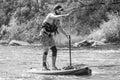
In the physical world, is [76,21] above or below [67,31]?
above

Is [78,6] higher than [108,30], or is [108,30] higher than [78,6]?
[78,6]

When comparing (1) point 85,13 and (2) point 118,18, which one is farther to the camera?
(1) point 85,13

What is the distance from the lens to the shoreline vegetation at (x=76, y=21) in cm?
3081

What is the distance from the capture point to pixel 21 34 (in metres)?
37.8

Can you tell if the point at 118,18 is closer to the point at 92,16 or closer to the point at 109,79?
the point at 92,16

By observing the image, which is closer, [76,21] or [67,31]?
[67,31]

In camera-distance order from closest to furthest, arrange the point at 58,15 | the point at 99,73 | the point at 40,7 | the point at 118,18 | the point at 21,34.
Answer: the point at 58,15
the point at 99,73
the point at 118,18
the point at 21,34
the point at 40,7

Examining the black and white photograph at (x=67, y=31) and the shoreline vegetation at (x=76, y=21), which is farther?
the shoreline vegetation at (x=76, y=21)

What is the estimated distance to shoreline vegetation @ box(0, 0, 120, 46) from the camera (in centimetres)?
3081

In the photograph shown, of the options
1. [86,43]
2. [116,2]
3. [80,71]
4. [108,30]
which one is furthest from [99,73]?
[116,2]

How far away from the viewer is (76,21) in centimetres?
3744

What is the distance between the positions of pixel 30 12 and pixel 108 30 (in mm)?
15958

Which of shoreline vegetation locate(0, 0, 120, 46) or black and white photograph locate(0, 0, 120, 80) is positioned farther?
shoreline vegetation locate(0, 0, 120, 46)

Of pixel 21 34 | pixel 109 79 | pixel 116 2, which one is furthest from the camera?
pixel 21 34
